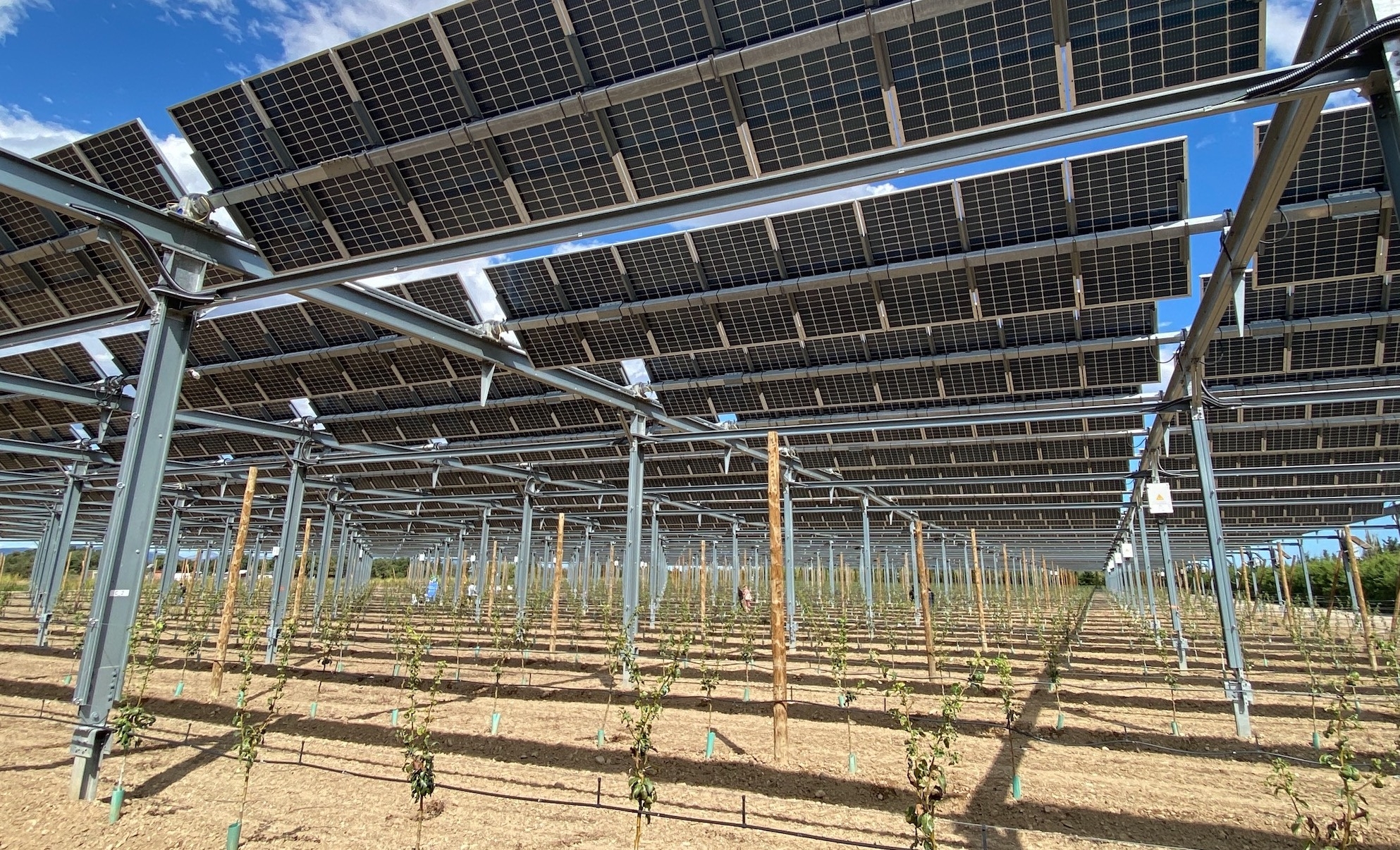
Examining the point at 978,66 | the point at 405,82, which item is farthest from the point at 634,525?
the point at 978,66

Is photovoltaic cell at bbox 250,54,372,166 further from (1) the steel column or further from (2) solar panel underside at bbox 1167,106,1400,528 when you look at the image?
(1) the steel column

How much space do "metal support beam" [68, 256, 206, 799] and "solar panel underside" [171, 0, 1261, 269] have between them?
153 cm

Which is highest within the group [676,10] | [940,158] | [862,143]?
[676,10]

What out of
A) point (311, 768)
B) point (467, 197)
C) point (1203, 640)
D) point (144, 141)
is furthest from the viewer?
point (1203, 640)

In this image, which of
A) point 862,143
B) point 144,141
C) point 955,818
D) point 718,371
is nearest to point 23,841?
point 144,141

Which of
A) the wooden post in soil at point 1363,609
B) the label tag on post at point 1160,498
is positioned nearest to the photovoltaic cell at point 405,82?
the label tag on post at point 1160,498

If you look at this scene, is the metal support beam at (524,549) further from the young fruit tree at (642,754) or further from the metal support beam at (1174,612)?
the metal support beam at (1174,612)

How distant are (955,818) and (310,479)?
2221 centimetres

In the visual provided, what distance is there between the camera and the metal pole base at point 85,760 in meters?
7.46

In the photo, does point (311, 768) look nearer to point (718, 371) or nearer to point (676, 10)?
point (718, 371)

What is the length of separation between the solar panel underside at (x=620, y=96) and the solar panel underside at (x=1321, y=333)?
2.84 metres

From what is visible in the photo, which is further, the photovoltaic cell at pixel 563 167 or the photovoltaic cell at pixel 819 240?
the photovoltaic cell at pixel 819 240

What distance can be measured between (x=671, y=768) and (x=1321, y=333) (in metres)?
12.0

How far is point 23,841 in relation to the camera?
636 cm
